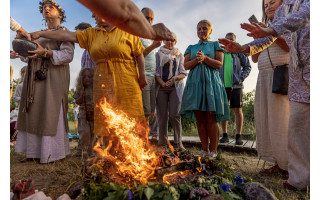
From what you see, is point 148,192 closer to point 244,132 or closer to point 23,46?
point 23,46

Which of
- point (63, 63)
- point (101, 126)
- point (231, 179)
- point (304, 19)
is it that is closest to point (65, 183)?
point (101, 126)

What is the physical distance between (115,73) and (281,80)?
2.27 metres

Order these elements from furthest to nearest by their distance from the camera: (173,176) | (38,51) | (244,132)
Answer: (244,132) → (38,51) → (173,176)

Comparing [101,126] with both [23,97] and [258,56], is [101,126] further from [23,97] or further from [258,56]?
[258,56]

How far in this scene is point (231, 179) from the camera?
2312mm

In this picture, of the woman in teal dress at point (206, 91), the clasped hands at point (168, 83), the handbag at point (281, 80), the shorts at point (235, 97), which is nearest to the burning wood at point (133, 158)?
the woman in teal dress at point (206, 91)

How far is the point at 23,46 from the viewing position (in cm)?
352

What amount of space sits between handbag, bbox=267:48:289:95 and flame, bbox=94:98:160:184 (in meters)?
1.87

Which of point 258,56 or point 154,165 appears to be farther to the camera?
point 258,56

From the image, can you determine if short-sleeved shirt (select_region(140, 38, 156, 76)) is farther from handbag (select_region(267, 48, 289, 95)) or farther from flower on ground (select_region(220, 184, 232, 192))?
flower on ground (select_region(220, 184, 232, 192))

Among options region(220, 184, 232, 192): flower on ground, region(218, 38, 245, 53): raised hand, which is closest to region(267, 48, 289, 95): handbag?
region(218, 38, 245, 53): raised hand

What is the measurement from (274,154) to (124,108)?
7.38ft

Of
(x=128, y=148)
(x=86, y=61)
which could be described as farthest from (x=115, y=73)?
(x=86, y=61)

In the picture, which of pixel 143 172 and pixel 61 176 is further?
pixel 61 176
